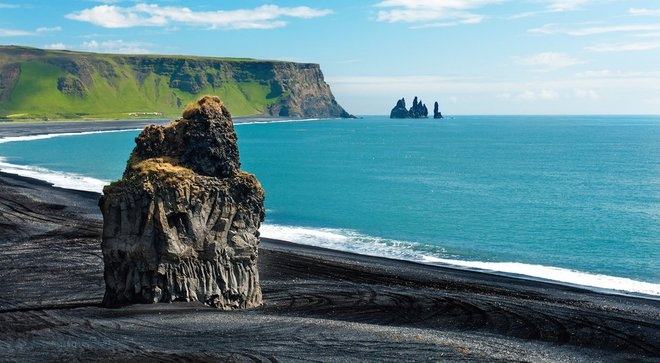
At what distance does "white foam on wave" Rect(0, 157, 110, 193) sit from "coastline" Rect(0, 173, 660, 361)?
4543cm

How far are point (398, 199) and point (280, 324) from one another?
218 ft

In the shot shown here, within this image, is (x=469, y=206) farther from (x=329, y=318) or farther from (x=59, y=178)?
(x=59, y=178)

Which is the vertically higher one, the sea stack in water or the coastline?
the sea stack in water

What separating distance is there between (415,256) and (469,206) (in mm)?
31947

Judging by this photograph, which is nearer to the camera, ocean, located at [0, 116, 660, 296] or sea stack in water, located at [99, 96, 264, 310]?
sea stack in water, located at [99, 96, 264, 310]

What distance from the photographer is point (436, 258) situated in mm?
59312

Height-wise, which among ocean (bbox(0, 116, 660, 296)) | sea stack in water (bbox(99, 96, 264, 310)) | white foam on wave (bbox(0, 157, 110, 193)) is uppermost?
sea stack in water (bbox(99, 96, 264, 310))

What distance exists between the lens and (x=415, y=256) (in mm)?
60281

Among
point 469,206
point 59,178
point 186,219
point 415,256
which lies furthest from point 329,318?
point 59,178

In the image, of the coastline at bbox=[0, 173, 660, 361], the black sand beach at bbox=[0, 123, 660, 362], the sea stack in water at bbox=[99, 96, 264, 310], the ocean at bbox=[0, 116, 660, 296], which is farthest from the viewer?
the ocean at bbox=[0, 116, 660, 296]

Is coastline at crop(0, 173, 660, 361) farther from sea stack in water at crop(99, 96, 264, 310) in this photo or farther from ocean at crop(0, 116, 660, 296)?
ocean at crop(0, 116, 660, 296)

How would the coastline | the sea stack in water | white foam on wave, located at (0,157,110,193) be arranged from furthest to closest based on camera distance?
1. white foam on wave, located at (0,157,110,193)
2. the sea stack in water
3. the coastline

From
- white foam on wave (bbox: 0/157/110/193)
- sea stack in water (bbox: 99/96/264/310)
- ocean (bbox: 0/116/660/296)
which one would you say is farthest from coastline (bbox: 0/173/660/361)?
white foam on wave (bbox: 0/157/110/193)

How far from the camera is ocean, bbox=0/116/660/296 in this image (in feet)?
196
